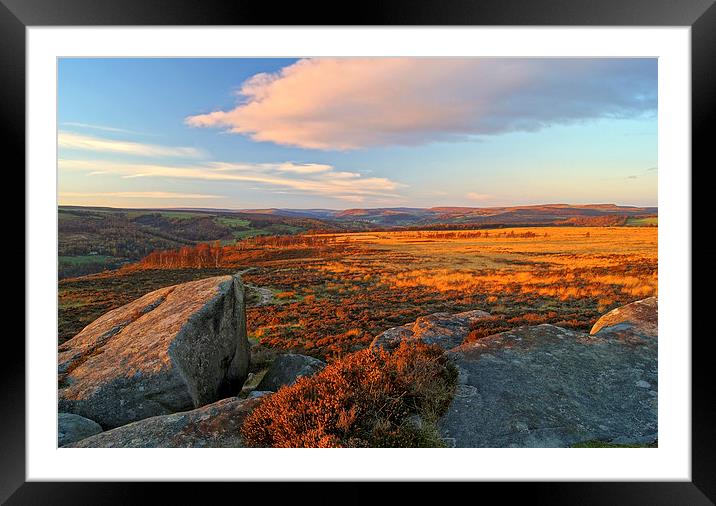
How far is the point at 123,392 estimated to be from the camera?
396 cm

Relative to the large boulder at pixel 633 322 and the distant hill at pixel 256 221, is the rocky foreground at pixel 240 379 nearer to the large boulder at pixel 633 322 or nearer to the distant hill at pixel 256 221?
the large boulder at pixel 633 322

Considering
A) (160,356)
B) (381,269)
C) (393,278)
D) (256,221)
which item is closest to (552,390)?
(160,356)

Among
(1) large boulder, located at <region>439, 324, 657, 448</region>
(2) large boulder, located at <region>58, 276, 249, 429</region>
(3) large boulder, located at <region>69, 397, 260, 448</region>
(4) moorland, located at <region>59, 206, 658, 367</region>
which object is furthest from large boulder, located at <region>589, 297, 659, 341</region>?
(2) large boulder, located at <region>58, 276, 249, 429</region>

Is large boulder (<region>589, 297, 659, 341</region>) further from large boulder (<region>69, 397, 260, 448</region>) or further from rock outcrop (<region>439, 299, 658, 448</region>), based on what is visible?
large boulder (<region>69, 397, 260, 448</region>)

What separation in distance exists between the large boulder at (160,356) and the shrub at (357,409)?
119 cm

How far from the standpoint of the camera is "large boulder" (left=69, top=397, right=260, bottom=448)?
3.38 meters

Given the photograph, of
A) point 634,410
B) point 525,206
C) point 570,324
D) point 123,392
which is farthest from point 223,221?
point 634,410

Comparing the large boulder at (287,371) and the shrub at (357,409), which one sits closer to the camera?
the shrub at (357,409)

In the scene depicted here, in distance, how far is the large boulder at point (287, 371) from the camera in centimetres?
491
